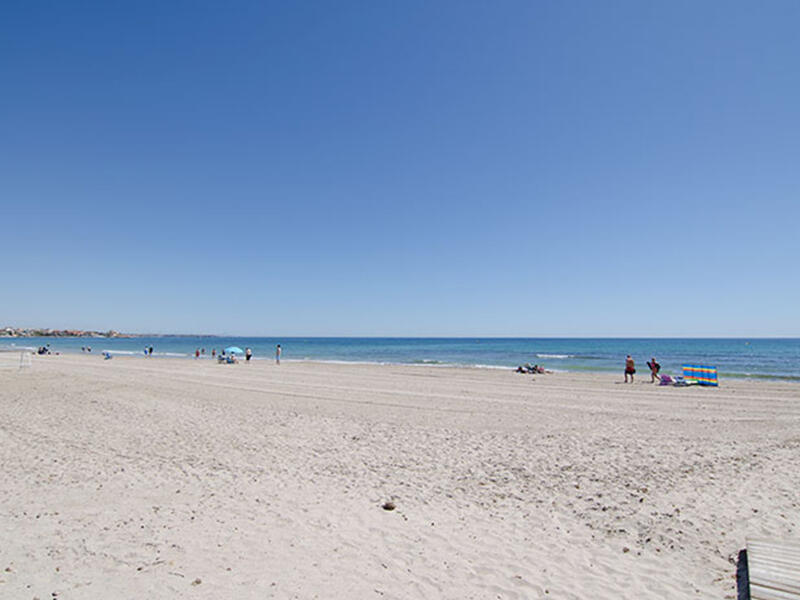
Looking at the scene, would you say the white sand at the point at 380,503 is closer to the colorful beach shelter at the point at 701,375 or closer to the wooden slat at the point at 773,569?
the wooden slat at the point at 773,569

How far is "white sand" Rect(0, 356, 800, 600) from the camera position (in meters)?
4.37

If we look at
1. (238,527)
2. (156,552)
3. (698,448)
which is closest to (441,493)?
(238,527)

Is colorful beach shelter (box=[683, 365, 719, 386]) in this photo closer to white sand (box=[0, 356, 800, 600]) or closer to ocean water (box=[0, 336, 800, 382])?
ocean water (box=[0, 336, 800, 382])

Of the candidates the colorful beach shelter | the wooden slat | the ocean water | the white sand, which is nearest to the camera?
the wooden slat

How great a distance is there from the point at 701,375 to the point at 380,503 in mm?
24402

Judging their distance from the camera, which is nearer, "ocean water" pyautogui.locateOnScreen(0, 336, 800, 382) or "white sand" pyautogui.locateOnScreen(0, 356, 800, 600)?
"white sand" pyautogui.locateOnScreen(0, 356, 800, 600)

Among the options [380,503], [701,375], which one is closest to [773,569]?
[380,503]

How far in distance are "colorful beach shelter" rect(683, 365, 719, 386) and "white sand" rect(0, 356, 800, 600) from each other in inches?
444

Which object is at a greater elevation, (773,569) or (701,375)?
(773,569)

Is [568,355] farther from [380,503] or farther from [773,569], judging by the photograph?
[773,569]

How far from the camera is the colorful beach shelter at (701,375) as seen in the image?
23.1 metres

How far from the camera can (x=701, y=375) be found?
23391 mm

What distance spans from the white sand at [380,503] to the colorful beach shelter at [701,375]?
444 inches

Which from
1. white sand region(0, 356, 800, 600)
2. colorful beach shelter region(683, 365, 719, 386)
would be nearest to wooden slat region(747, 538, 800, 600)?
white sand region(0, 356, 800, 600)
